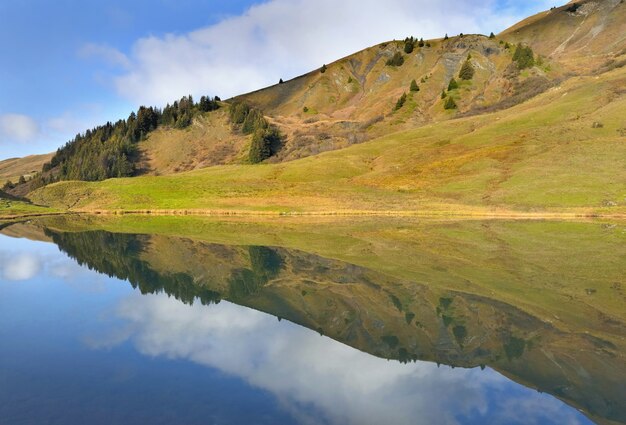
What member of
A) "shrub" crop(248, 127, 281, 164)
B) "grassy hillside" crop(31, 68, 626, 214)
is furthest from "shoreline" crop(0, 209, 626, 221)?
"shrub" crop(248, 127, 281, 164)

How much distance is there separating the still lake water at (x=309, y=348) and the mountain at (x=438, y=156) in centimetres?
4805

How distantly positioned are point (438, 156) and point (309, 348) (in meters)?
91.6

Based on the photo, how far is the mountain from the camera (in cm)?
7869

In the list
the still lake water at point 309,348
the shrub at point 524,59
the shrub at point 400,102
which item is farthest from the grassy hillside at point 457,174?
the still lake water at point 309,348

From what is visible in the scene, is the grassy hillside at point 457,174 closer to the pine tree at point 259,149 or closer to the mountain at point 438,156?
the mountain at point 438,156

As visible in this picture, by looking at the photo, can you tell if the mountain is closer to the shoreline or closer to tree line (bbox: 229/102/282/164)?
tree line (bbox: 229/102/282/164)

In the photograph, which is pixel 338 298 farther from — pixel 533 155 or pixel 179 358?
pixel 533 155

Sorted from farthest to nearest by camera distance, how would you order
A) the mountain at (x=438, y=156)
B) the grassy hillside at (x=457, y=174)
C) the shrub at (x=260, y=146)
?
the shrub at (x=260, y=146) < the mountain at (x=438, y=156) < the grassy hillside at (x=457, y=174)

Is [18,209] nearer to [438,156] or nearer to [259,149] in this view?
[259,149]

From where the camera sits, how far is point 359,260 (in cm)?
3619

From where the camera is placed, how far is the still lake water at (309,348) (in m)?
12.8

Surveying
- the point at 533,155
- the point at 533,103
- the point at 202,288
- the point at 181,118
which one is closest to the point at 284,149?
the point at 181,118

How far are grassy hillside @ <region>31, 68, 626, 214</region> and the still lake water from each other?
151ft

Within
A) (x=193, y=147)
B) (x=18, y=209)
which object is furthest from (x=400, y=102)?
(x=18, y=209)
